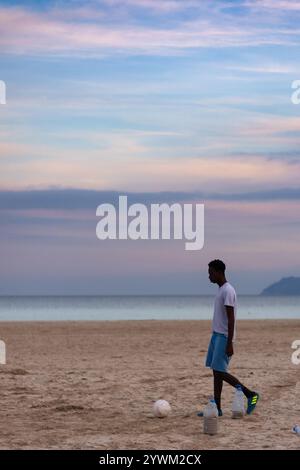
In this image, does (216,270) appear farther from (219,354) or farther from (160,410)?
(160,410)

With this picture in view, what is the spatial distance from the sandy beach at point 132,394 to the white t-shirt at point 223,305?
1098 mm

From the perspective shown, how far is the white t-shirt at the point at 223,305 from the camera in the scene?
9.67 m

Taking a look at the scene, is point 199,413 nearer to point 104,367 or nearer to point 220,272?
point 220,272

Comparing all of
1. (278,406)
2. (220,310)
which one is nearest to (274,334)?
(278,406)

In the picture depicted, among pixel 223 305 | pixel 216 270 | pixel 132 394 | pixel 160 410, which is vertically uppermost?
pixel 216 270

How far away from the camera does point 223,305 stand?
9.74 metres

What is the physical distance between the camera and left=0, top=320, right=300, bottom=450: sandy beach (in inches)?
352

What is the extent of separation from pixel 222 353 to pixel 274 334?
13.3 metres

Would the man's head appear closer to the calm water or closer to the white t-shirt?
the white t-shirt

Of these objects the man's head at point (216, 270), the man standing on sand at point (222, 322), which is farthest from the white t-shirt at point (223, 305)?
the man's head at point (216, 270)

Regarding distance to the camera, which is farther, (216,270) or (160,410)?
(160,410)

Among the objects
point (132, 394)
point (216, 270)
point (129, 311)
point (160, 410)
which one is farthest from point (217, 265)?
point (129, 311)

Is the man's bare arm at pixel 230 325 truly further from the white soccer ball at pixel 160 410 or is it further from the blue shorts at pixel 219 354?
the white soccer ball at pixel 160 410

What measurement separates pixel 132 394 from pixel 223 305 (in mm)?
2843
